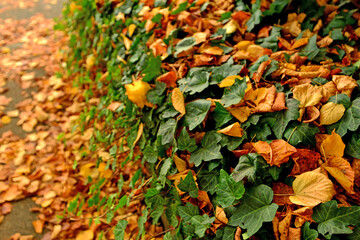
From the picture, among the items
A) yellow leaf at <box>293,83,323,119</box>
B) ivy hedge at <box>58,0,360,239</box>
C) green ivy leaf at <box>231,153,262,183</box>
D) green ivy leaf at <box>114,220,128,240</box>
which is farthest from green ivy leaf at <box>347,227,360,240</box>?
green ivy leaf at <box>114,220,128,240</box>

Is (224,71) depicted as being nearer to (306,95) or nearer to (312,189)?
(306,95)

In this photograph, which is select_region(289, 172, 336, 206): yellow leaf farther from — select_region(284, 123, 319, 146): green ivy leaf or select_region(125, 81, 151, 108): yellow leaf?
select_region(125, 81, 151, 108): yellow leaf

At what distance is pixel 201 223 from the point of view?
1.02 m

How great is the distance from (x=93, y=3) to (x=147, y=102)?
5.18 feet

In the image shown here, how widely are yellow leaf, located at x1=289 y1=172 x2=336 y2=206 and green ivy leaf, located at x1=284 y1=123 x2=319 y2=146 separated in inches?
6.0

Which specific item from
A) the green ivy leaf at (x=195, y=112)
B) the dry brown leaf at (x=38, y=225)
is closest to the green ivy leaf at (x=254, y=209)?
the green ivy leaf at (x=195, y=112)

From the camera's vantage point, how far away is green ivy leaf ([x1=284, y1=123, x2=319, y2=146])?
1.06 metres

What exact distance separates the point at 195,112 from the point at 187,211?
1.42ft

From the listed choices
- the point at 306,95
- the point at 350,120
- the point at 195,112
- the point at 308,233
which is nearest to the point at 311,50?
the point at 306,95

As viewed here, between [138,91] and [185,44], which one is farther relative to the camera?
[185,44]

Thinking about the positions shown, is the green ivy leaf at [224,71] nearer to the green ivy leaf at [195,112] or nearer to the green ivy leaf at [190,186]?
the green ivy leaf at [195,112]

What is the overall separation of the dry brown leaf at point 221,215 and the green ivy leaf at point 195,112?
355 millimetres

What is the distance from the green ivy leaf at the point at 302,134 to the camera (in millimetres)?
1058

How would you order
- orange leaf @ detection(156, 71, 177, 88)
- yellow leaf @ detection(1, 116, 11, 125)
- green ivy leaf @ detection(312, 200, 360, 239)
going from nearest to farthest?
1. green ivy leaf @ detection(312, 200, 360, 239)
2. orange leaf @ detection(156, 71, 177, 88)
3. yellow leaf @ detection(1, 116, 11, 125)
